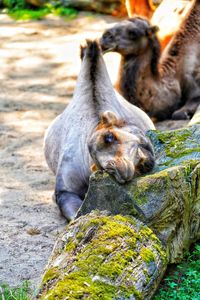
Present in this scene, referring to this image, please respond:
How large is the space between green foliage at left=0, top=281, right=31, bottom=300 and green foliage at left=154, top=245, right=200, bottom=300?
71 cm

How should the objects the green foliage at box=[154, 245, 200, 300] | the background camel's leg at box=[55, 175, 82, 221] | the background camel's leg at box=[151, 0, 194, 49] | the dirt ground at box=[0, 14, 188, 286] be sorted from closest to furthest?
the green foliage at box=[154, 245, 200, 300], the dirt ground at box=[0, 14, 188, 286], the background camel's leg at box=[55, 175, 82, 221], the background camel's leg at box=[151, 0, 194, 49]

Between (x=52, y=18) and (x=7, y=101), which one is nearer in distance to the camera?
(x=7, y=101)

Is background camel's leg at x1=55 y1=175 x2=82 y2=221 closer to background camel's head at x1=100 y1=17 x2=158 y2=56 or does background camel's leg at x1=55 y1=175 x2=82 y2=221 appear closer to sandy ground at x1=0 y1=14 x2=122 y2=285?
sandy ground at x1=0 y1=14 x2=122 y2=285

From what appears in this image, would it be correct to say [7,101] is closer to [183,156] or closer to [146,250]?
[183,156]

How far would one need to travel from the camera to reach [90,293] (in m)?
3.59

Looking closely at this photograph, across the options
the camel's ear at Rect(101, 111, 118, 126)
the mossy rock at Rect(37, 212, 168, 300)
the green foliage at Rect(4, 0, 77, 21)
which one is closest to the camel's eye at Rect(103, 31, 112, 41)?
the camel's ear at Rect(101, 111, 118, 126)

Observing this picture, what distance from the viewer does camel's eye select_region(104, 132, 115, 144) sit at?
4809 millimetres

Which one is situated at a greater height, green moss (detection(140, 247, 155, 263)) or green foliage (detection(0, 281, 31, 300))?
green moss (detection(140, 247, 155, 263))

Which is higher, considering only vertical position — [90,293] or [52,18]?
[90,293]

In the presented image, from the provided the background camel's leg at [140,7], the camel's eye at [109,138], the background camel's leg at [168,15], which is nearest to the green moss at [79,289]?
the camel's eye at [109,138]

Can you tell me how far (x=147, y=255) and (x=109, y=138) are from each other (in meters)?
0.99

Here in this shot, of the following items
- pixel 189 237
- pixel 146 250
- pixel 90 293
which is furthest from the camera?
pixel 189 237

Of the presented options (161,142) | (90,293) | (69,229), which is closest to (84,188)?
(161,142)

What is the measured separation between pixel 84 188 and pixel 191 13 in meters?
3.25
